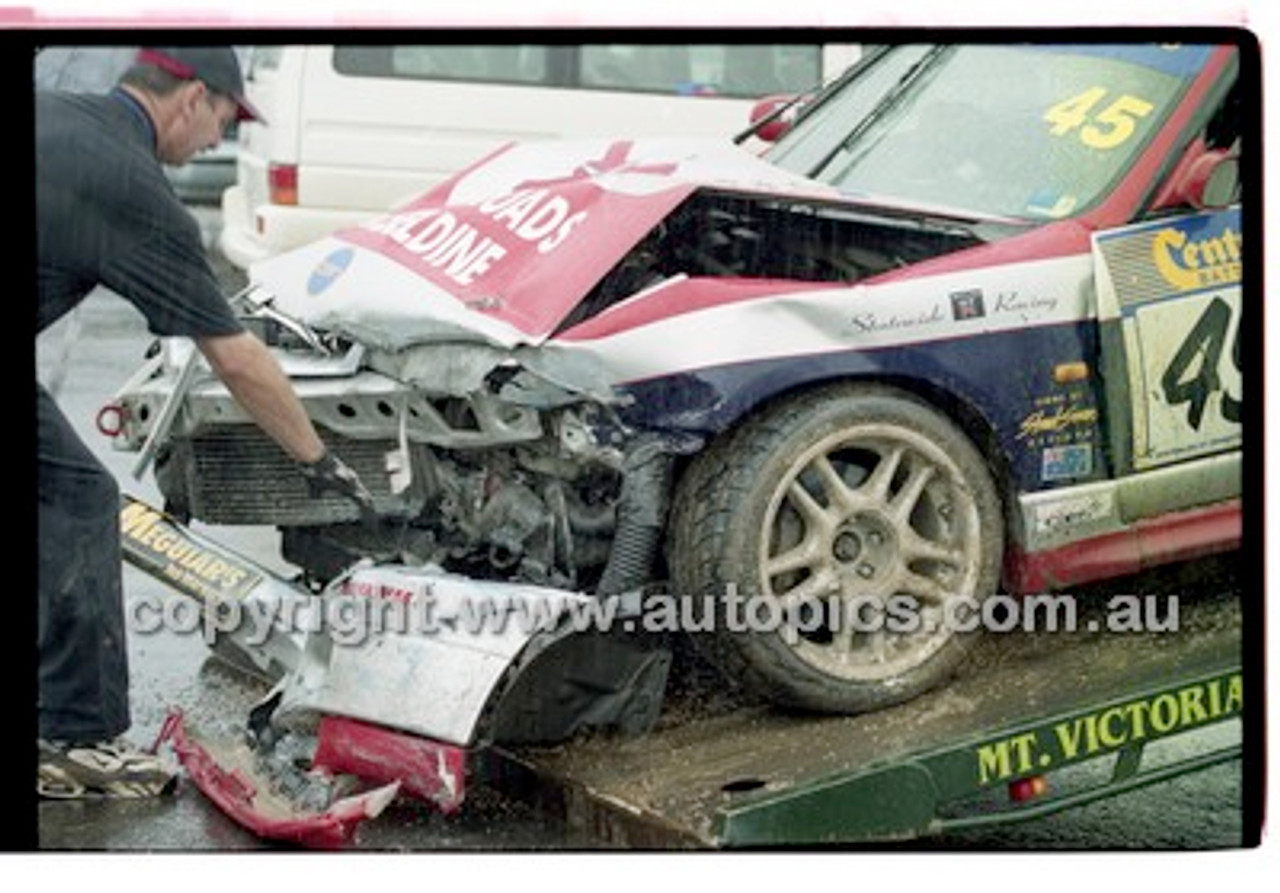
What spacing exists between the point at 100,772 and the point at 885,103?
6.06 ft

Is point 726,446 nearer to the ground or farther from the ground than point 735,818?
farther from the ground

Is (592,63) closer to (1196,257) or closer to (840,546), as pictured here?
(840,546)

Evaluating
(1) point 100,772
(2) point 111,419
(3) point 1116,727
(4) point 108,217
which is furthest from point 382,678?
(3) point 1116,727

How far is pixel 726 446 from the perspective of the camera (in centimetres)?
537

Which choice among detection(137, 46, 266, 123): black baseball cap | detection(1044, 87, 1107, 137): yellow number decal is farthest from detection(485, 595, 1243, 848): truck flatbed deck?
detection(137, 46, 266, 123): black baseball cap

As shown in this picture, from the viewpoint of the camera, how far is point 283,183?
18.5 ft

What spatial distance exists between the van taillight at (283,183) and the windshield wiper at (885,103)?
931mm

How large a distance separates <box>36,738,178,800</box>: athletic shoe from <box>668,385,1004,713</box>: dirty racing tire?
37.8 inches

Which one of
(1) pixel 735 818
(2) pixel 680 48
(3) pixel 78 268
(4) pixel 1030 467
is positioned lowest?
(1) pixel 735 818

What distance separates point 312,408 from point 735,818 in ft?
3.26

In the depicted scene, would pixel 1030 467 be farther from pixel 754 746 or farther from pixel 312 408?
pixel 312 408

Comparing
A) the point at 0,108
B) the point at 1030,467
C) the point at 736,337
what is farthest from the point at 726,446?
the point at 0,108

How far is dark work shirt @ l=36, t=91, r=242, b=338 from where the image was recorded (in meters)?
5.19

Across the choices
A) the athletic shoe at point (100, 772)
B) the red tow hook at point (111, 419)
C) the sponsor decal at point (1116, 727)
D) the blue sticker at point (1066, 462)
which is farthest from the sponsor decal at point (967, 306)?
the athletic shoe at point (100, 772)
